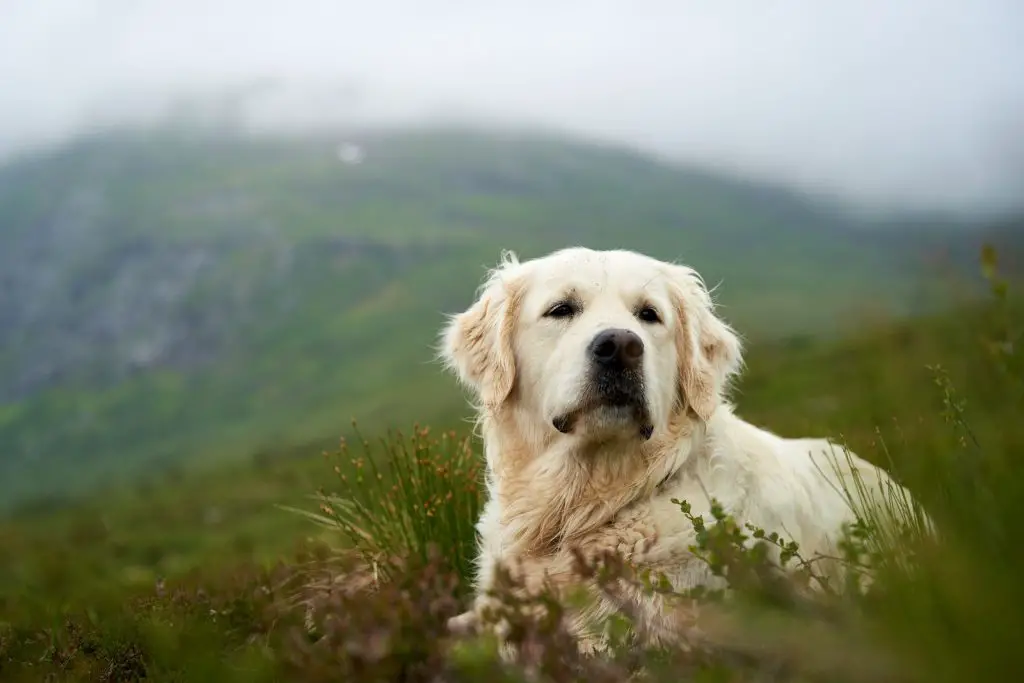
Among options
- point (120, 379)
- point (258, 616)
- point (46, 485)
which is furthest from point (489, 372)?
point (120, 379)

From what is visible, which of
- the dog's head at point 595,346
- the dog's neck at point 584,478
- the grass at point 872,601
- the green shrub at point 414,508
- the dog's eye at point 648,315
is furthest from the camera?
the green shrub at point 414,508

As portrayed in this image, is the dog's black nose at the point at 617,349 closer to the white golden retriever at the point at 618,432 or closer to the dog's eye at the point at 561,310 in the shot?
the white golden retriever at the point at 618,432

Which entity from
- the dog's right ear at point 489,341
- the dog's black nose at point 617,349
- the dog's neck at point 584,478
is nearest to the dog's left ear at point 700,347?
the dog's neck at point 584,478

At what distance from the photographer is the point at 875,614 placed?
215cm

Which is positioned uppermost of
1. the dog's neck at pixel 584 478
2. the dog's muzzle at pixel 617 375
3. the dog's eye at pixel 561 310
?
the dog's eye at pixel 561 310

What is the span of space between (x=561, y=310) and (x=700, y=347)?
0.84 m

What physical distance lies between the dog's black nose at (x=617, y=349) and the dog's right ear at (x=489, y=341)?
86 cm

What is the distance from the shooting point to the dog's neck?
454 cm

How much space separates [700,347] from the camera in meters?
5.04

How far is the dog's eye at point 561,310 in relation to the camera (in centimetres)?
475

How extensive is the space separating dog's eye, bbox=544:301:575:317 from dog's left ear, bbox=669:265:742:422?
62 cm

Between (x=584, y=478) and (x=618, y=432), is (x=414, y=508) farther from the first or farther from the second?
(x=618, y=432)

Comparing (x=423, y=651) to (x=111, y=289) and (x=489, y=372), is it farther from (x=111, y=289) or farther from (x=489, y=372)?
(x=111, y=289)

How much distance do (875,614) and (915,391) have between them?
1.74ft
